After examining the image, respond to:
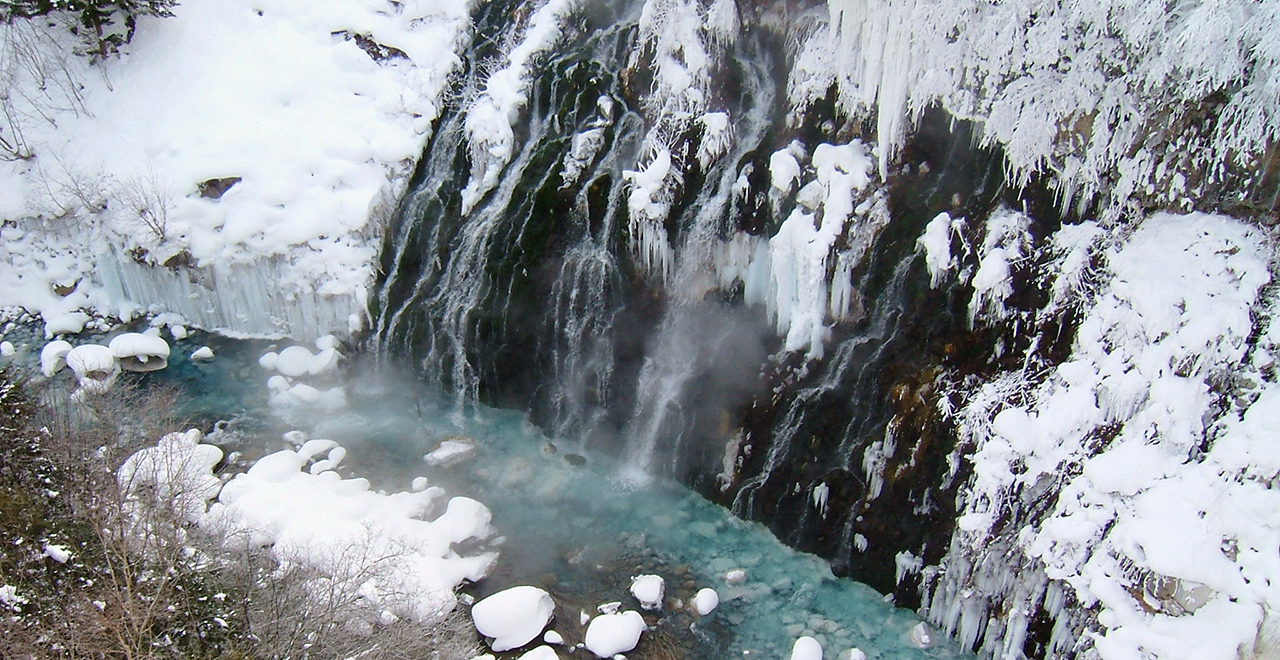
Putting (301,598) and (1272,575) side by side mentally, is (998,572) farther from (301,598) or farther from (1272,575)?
(301,598)

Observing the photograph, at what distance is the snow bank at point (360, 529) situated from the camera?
8.69 meters

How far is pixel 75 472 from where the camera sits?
9625 millimetres

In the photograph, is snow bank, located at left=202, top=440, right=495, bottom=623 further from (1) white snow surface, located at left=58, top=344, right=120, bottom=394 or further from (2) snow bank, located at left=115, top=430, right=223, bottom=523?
(1) white snow surface, located at left=58, top=344, right=120, bottom=394

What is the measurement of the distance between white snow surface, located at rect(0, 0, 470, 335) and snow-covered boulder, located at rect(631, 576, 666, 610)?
7.48 meters

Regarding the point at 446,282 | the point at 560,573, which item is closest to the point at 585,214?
the point at 446,282

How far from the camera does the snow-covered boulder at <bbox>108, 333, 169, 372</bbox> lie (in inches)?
532

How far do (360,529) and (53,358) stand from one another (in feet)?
25.3

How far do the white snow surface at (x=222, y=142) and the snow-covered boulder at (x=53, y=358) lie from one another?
2.82 ft

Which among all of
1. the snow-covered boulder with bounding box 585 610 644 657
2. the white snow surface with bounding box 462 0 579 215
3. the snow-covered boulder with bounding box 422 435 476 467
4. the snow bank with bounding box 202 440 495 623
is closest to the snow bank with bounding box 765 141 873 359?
the snow-covered boulder with bounding box 585 610 644 657

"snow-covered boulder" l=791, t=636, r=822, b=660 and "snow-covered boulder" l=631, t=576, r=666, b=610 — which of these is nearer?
"snow-covered boulder" l=791, t=636, r=822, b=660

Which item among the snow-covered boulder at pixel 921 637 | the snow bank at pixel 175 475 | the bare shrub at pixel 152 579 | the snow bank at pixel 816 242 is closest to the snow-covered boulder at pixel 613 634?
the bare shrub at pixel 152 579

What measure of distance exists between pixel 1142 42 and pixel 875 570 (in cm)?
620

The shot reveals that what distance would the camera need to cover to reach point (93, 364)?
1309cm

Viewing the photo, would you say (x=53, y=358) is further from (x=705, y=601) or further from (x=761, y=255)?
(x=761, y=255)
